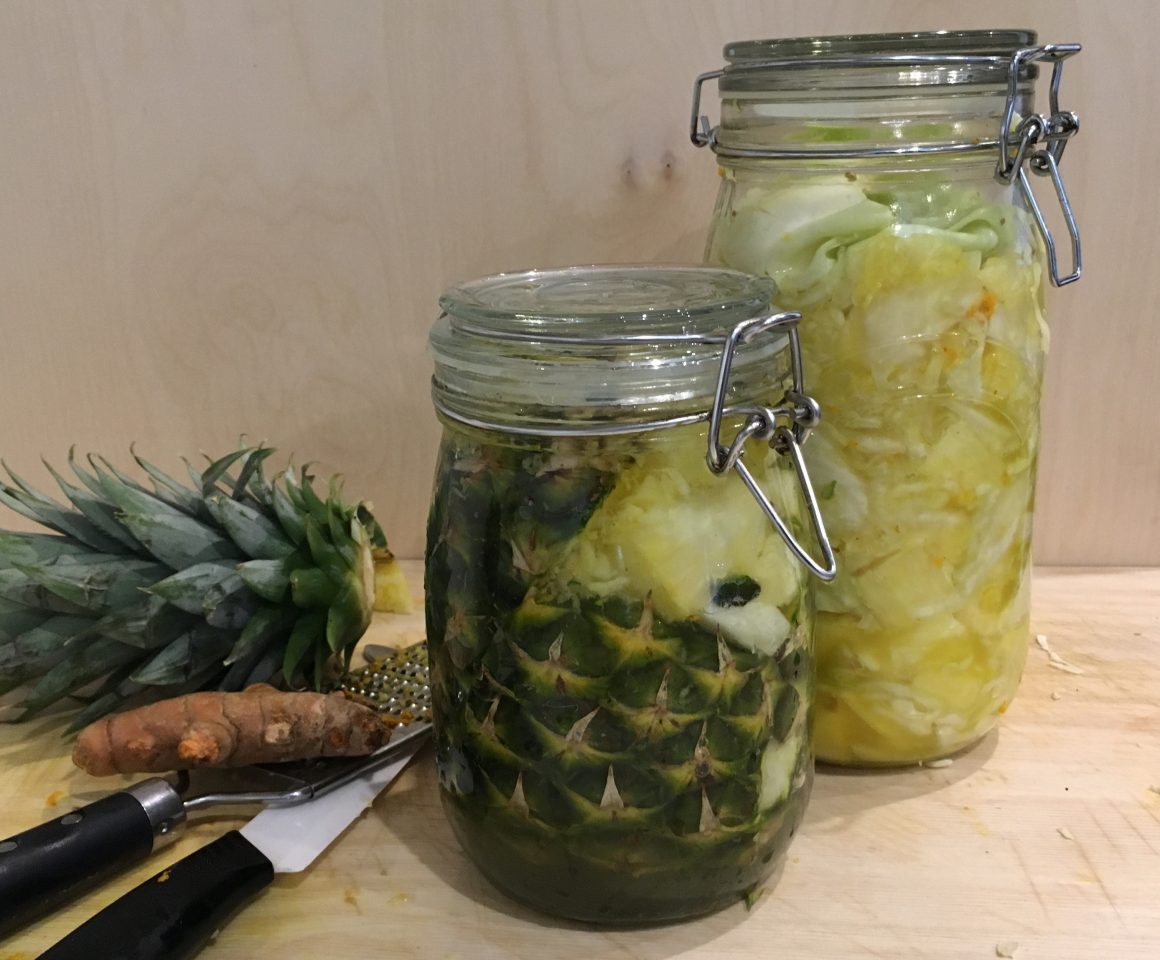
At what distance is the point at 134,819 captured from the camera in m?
0.54

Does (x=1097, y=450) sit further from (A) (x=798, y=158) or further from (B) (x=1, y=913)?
(B) (x=1, y=913)

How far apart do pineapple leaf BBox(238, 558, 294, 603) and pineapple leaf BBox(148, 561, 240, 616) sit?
1 centimetres

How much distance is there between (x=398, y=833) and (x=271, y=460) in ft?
1.24

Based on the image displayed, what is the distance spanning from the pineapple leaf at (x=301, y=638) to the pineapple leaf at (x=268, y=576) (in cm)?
2

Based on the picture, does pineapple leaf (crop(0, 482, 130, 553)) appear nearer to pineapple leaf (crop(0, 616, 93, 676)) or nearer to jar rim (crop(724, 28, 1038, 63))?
pineapple leaf (crop(0, 616, 93, 676))

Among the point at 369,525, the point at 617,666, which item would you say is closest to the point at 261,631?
the point at 369,525

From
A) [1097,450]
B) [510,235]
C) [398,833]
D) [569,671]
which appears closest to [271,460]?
[510,235]

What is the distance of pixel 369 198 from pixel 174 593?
31cm

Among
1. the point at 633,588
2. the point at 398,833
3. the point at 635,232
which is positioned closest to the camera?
the point at 633,588

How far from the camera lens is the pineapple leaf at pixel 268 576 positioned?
0.65 metres

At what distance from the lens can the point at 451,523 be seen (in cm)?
50

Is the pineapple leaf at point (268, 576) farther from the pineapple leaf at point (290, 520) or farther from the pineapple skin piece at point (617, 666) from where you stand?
the pineapple skin piece at point (617, 666)

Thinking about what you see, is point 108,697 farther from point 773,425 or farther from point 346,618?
point 773,425

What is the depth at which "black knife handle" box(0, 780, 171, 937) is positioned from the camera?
503mm
